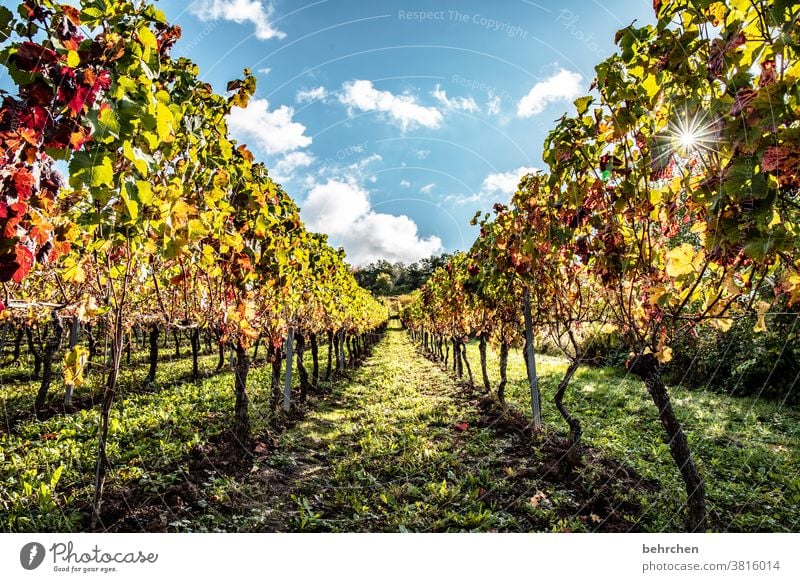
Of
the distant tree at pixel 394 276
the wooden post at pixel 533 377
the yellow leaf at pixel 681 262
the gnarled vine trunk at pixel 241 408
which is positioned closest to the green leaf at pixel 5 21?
the yellow leaf at pixel 681 262

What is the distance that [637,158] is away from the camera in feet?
10.2

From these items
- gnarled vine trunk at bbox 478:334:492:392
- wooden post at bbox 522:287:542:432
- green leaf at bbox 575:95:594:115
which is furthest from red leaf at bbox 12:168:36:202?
gnarled vine trunk at bbox 478:334:492:392

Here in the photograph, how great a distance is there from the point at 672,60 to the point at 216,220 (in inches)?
138

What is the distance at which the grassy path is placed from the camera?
4.12 metres

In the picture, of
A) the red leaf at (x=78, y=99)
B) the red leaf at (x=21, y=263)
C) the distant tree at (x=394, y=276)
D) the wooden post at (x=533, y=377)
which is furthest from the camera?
the distant tree at (x=394, y=276)

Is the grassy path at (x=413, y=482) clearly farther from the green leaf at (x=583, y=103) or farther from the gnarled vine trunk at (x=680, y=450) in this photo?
the green leaf at (x=583, y=103)

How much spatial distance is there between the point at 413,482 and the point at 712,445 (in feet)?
15.5

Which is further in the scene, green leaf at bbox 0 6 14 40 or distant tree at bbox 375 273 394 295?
distant tree at bbox 375 273 394 295

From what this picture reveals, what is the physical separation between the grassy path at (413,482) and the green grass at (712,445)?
0.91 meters

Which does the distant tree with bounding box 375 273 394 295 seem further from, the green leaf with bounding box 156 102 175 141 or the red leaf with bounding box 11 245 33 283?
the red leaf with bounding box 11 245 33 283

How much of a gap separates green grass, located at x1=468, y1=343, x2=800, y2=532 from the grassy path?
91cm

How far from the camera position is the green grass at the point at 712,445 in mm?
4195

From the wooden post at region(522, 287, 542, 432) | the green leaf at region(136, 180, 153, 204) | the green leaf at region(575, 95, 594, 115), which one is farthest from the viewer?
the wooden post at region(522, 287, 542, 432)

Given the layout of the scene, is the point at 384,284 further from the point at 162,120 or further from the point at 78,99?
the point at 78,99
